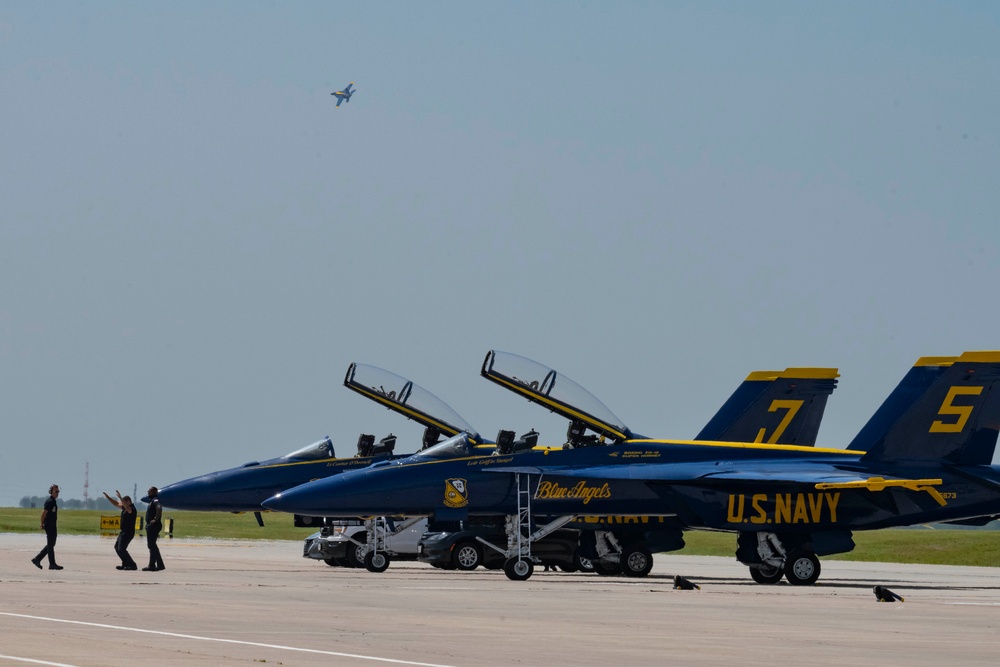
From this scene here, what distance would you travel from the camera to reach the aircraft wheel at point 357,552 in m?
32.8

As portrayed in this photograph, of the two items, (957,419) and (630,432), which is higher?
(957,419)

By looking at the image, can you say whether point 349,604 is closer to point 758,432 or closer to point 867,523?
point 867,523

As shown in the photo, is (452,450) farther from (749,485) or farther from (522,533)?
(749,485)

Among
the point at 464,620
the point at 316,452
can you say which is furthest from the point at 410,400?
the point at 464,620

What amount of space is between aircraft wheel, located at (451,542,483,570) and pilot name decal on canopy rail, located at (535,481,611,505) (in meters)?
3.12

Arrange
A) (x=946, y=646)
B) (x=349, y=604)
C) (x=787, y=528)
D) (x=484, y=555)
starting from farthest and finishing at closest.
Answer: (x=484, y=555) → (x=787, y=528) → (x=349, y=604) → (x=946, y=646)

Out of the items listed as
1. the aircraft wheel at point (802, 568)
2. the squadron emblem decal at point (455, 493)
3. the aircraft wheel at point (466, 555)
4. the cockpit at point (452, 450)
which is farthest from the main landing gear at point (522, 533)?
the aircraft wheel at point (802, 568)

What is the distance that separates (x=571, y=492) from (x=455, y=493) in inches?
84.1

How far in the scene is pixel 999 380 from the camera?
28.2 m

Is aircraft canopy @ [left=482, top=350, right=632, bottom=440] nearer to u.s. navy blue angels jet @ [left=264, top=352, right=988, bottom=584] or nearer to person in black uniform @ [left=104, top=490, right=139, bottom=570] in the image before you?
u.s. navy blue angels jet @ [left=264, top=352, right=988, bottom=584]

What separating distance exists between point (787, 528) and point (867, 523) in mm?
1458

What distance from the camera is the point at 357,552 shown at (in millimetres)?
32938

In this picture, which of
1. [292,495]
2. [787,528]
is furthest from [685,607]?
[292,495]

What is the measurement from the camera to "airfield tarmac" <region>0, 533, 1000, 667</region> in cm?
1241
